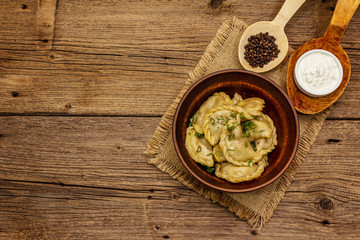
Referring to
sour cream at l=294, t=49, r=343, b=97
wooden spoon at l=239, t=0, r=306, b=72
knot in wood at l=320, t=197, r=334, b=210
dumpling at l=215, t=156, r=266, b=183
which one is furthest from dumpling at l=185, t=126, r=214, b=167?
knot in wood at l=320, t=197, r=334, b=210

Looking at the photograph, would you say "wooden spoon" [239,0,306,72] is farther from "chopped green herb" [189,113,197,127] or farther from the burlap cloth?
"chopped green herb" [189,113,197,127]

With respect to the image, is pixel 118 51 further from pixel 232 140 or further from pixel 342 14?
pixel 342 14

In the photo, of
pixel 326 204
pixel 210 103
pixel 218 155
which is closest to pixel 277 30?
pixel 210 103

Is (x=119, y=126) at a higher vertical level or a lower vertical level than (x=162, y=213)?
higher

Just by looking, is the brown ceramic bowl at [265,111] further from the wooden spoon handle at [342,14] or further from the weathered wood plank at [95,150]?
the wooden spoon handle at [342,14]

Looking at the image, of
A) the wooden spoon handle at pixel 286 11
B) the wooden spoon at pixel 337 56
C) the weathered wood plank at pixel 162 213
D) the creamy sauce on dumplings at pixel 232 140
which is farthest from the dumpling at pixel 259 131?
the wooden spoon handle at pixel 286 11

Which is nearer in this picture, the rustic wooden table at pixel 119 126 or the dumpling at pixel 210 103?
the dumpling at pixel 210 103

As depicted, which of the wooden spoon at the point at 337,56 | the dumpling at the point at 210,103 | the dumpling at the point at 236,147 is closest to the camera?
the dumpling at the point at 236,147

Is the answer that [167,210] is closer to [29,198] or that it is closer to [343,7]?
[29,198]
